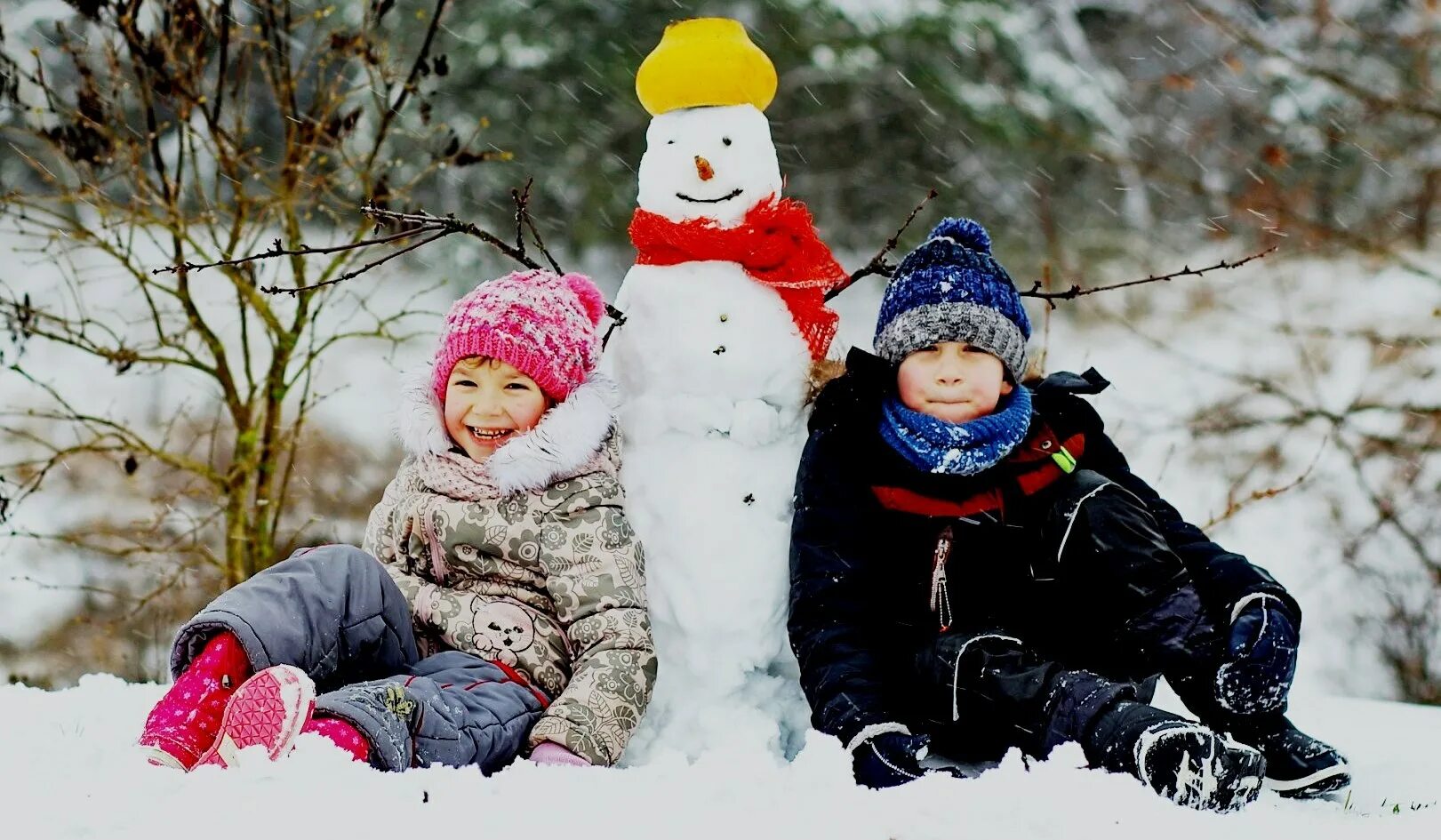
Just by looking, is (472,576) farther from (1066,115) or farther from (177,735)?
(1066,115)

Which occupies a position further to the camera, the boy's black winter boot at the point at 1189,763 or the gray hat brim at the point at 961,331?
the gray hat brim at the point at 961,331

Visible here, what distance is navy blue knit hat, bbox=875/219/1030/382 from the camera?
2.97 metres

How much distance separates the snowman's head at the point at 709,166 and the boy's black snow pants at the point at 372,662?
1.26m

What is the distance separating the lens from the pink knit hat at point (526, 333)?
3023 mm

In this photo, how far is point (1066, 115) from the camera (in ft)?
36.3

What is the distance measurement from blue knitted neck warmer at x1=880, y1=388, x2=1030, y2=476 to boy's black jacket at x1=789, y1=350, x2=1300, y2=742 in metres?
0.06

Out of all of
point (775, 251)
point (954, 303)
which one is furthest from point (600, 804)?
point (775, 251)

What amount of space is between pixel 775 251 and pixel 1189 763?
164 cm

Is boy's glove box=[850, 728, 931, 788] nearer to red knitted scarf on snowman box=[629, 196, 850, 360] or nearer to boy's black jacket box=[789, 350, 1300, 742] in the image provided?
boy's black jacket box=[789, 350, 1300, 742]

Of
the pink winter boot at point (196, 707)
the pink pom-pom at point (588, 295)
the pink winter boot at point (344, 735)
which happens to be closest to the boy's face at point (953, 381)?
the pink pom-pom at point (588, 295)

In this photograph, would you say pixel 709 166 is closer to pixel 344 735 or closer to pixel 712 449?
pixel 712 449

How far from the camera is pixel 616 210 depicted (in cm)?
977

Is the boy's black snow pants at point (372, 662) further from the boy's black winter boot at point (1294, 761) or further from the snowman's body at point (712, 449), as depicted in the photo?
the boy's black winter boot at point (1294, 761)

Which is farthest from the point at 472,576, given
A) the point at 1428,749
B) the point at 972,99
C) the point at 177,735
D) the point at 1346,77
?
the point at 972,99
